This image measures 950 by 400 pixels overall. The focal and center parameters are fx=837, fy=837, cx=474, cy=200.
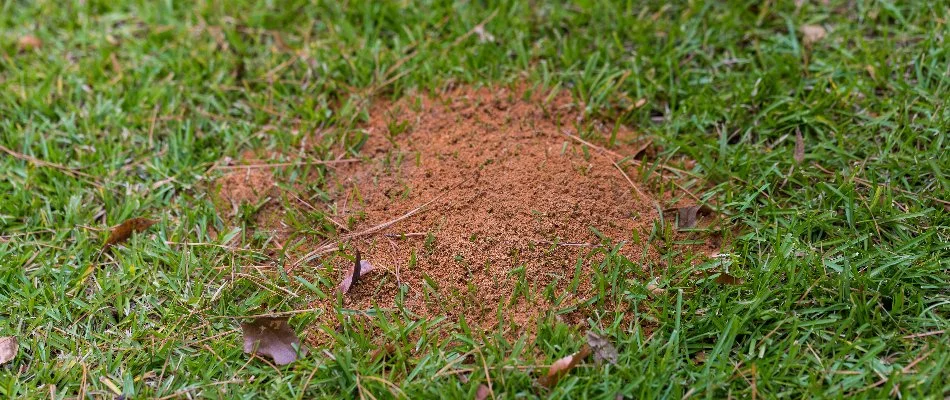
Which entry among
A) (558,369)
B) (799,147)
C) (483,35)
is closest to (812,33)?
(799,147)

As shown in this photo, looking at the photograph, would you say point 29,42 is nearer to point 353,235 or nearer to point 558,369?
point 353,235

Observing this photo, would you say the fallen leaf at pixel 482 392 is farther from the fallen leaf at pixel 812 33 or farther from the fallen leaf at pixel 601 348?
the fallen leaf at pixel 812 33

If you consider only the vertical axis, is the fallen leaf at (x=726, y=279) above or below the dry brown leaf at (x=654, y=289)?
above

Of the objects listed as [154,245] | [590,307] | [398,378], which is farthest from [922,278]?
[154,245]

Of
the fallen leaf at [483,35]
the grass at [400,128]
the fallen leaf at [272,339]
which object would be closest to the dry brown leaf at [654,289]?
the grass at [400,128]

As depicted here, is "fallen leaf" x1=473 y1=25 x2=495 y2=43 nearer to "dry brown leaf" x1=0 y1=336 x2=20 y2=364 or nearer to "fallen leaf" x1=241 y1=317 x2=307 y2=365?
"fallen leaf" x1=241 y1=317 x2=307 y2=365

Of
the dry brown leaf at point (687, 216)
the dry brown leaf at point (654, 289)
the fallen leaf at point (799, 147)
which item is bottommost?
the dry brown leaf at point (654, 289)
